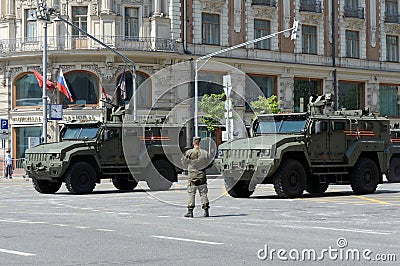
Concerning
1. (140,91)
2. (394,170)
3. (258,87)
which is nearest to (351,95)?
(258,87)

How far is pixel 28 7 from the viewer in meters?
49.6

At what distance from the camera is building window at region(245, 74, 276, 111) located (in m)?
51.5

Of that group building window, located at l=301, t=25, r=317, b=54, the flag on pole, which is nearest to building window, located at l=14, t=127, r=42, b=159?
the flag on pole

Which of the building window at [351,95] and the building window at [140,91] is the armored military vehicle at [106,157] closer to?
the building window at [140,91]

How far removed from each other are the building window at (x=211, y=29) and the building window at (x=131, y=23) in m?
4.47

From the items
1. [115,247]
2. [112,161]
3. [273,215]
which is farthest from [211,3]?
[115,247]

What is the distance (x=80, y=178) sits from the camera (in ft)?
91.2

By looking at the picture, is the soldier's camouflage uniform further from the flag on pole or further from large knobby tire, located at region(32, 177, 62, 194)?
the flag on pole

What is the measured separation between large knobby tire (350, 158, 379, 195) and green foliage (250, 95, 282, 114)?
20694 mm

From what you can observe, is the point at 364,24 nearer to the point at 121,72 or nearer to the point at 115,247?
the point at 121,72

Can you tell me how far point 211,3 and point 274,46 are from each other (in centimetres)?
539

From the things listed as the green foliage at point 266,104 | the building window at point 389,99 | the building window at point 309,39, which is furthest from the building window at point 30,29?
the building window at point 389,99

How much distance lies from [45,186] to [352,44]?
35219 millimetres

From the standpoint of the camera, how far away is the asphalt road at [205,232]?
11.3m
